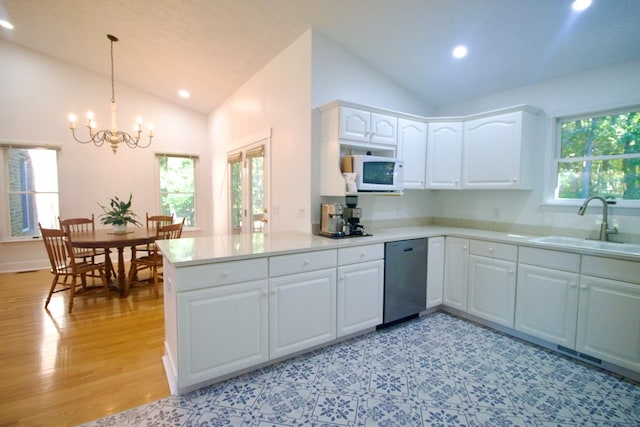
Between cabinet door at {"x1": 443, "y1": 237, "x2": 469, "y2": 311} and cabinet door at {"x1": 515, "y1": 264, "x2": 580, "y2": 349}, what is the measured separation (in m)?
0.51

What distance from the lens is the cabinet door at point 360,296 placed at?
2604 mm

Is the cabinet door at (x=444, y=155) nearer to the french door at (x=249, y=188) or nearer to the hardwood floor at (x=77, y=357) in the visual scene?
the french door at (x=249, y=188)

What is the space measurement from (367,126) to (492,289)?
1.98 m

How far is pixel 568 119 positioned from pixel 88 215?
6943 mm

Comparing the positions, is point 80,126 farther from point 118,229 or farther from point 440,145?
point 440,145

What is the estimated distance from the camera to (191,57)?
3859 mm

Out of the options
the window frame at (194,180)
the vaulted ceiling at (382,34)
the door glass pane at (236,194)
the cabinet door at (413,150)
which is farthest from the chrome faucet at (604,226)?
the window frame at (194,180)

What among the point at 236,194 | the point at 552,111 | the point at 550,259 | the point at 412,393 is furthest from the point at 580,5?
the point at 236,194

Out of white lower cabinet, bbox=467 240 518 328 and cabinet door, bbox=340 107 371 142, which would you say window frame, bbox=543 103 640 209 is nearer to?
white lower cabinet, bbox=467 240 518 328

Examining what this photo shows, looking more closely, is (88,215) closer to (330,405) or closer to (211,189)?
(211,189)

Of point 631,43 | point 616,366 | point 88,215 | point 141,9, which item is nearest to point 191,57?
point 141,9

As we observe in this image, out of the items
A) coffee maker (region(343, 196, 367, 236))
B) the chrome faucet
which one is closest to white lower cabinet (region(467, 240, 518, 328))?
the chrome faucet

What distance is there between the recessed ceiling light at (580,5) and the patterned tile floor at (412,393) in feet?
8.82

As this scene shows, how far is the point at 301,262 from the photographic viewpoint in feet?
7.70
